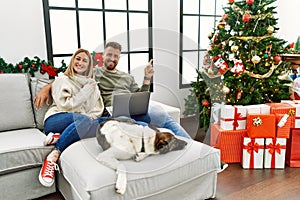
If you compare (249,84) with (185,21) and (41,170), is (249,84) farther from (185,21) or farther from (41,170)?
(41,170)

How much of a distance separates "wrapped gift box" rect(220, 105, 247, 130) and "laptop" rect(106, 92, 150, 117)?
0.96 metres

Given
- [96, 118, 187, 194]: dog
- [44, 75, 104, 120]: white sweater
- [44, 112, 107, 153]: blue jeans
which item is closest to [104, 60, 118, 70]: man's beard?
[96, 118, 187, 194]: dog

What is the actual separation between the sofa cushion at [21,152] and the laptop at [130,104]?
58cm

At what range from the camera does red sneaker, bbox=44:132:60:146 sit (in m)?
1.72

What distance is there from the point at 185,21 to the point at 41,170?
100 inches

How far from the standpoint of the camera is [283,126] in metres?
2.13

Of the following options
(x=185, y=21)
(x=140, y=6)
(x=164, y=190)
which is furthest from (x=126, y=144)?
(x=185, y=21)

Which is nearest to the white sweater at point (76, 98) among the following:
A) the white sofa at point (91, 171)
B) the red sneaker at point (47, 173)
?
the white sofa at point (91, 171)

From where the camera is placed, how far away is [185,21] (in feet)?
11.3

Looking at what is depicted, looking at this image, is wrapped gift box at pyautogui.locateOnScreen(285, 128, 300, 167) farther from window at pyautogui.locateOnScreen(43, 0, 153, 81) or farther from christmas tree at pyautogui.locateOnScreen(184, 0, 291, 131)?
window at pyautogui.locateOnScreen(43, 0, 153, 81)

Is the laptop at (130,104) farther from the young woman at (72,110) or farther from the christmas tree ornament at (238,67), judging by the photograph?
the christmas tree ornament at (238,67)

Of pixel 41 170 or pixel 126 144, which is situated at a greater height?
pixel 126 144

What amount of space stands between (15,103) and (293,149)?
223 cm

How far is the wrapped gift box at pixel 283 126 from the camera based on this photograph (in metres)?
2.12
